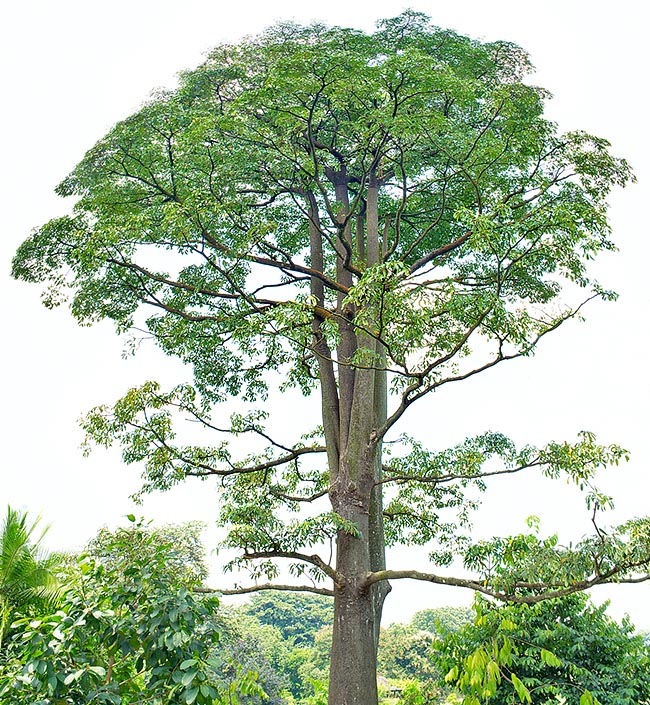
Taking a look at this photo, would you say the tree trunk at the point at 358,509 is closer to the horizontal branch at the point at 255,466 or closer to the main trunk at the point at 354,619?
the main trunk at the point at 354,619

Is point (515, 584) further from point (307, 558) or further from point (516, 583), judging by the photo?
point (307, 558)

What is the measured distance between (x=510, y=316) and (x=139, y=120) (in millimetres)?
4240

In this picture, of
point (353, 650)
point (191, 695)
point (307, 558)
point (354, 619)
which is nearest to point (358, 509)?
point (307, 558)

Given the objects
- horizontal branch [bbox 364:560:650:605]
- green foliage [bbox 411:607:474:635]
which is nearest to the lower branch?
horizontal branch [bbox 364:560:650:605]

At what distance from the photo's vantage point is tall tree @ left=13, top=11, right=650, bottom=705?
4871 mm

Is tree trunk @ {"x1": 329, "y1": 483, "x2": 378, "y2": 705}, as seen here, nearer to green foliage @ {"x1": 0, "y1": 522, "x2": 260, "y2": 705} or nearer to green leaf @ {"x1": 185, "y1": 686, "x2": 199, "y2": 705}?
green foliage @ {"x1": 0, "y1": 522, "x2": 260, "y2": 705}

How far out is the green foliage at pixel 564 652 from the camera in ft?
15.4

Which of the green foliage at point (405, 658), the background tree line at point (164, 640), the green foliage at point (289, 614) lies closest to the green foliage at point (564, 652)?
the background tree line at point (164, 640)

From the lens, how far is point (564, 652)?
491cm

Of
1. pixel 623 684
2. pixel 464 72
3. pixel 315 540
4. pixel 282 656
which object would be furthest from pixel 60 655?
pixel 282 656

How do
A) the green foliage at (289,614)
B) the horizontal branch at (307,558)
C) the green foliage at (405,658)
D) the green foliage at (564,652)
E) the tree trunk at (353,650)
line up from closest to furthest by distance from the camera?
the green foliage at (564,652)
the tree trunk at (353,650)
the horizontal branch at (307,558)
the green foliage at (405,658)
the green foliage at (289,614)

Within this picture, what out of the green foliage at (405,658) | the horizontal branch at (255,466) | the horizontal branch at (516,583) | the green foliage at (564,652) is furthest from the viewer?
the green foliage at (405,658)

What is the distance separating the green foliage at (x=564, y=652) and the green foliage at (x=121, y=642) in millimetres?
2195

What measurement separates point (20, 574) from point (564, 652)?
23.0ft
